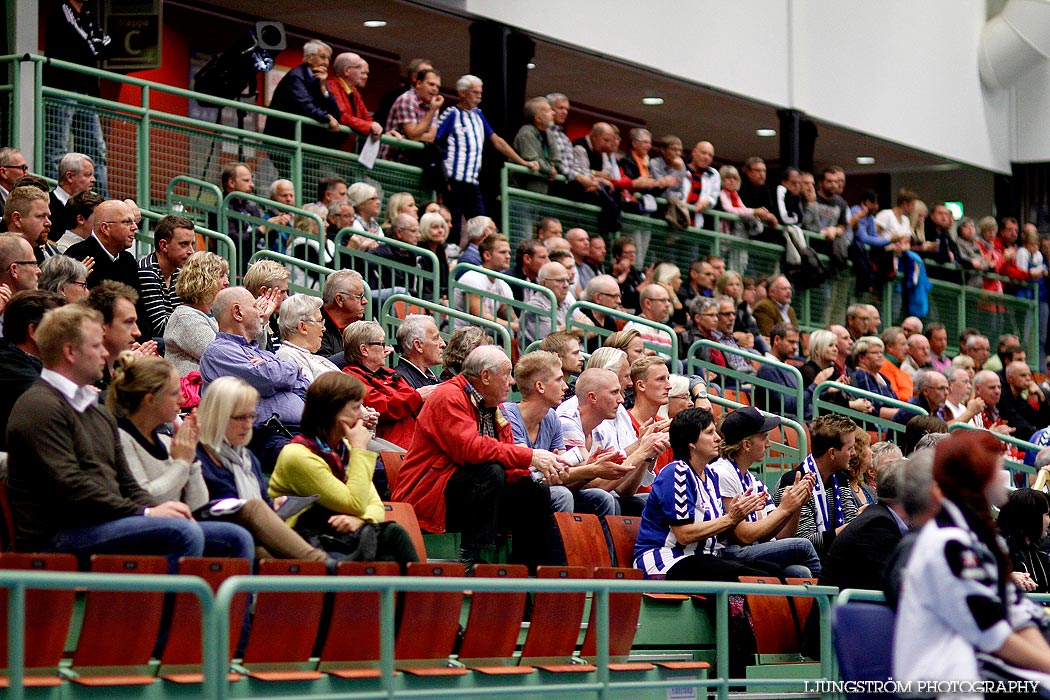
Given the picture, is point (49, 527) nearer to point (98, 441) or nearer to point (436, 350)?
point (98, 441)

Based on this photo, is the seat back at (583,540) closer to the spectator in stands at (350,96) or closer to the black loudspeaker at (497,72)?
the spectator in stands at (350,96)

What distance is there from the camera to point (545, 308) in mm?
12219

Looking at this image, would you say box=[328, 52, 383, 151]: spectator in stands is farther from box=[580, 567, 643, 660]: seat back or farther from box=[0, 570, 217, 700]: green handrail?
box=[0, 570, 217, 700]: green handrail

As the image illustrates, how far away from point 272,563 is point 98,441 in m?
0.79

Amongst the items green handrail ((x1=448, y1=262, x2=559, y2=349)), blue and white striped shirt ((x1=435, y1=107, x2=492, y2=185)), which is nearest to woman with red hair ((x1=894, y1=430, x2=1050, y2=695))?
green handrail ((x1=448, y1=262, x2=559, y2=349))

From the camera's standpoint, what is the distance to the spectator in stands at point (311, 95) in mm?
13148

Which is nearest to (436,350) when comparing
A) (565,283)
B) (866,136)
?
(565,283)

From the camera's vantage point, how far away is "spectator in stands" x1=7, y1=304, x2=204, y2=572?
18.7ft

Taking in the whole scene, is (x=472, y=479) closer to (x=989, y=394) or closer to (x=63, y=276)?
(x=63, y=276)

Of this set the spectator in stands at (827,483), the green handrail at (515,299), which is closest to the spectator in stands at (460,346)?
the spectator in stands at (827,483)

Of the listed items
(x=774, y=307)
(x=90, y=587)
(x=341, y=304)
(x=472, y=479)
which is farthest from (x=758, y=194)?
(x=90, y=587)

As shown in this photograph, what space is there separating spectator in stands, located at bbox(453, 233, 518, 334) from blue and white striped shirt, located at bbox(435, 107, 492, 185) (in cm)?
148

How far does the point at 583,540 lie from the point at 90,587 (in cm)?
363

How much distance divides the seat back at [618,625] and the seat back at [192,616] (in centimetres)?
182
